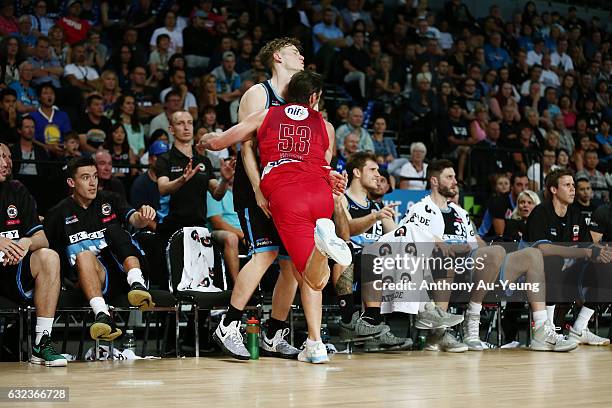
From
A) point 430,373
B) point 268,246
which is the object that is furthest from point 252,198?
point 430,373

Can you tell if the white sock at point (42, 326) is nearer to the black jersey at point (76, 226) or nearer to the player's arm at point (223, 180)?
the black jersey at point (76, 226)

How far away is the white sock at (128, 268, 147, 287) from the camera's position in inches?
240

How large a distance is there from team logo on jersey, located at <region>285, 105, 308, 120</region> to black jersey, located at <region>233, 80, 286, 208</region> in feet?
1.07

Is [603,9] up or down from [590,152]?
up

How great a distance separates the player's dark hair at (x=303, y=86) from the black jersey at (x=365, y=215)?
151 cm

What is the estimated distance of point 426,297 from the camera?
7211 millimetres

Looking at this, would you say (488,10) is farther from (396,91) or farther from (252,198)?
(252,198)

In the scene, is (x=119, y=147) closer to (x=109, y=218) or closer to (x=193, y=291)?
(x=109, y=218)

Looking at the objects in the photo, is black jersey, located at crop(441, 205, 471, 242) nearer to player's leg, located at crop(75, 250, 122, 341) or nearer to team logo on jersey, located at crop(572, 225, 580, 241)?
team logo on jersey, located at crop(572, 225, 580, 241)

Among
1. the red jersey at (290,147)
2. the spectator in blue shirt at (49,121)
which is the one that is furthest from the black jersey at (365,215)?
the spectator in blue shirt at (49,121)

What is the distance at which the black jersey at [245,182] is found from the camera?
19.7 feet

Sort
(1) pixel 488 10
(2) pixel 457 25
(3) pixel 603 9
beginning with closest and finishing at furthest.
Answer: (2) pixel 457 25
(1) pixel 488 10
(3) pixel 603 9

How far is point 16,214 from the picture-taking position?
6.04 meters

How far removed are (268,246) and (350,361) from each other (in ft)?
3.03
